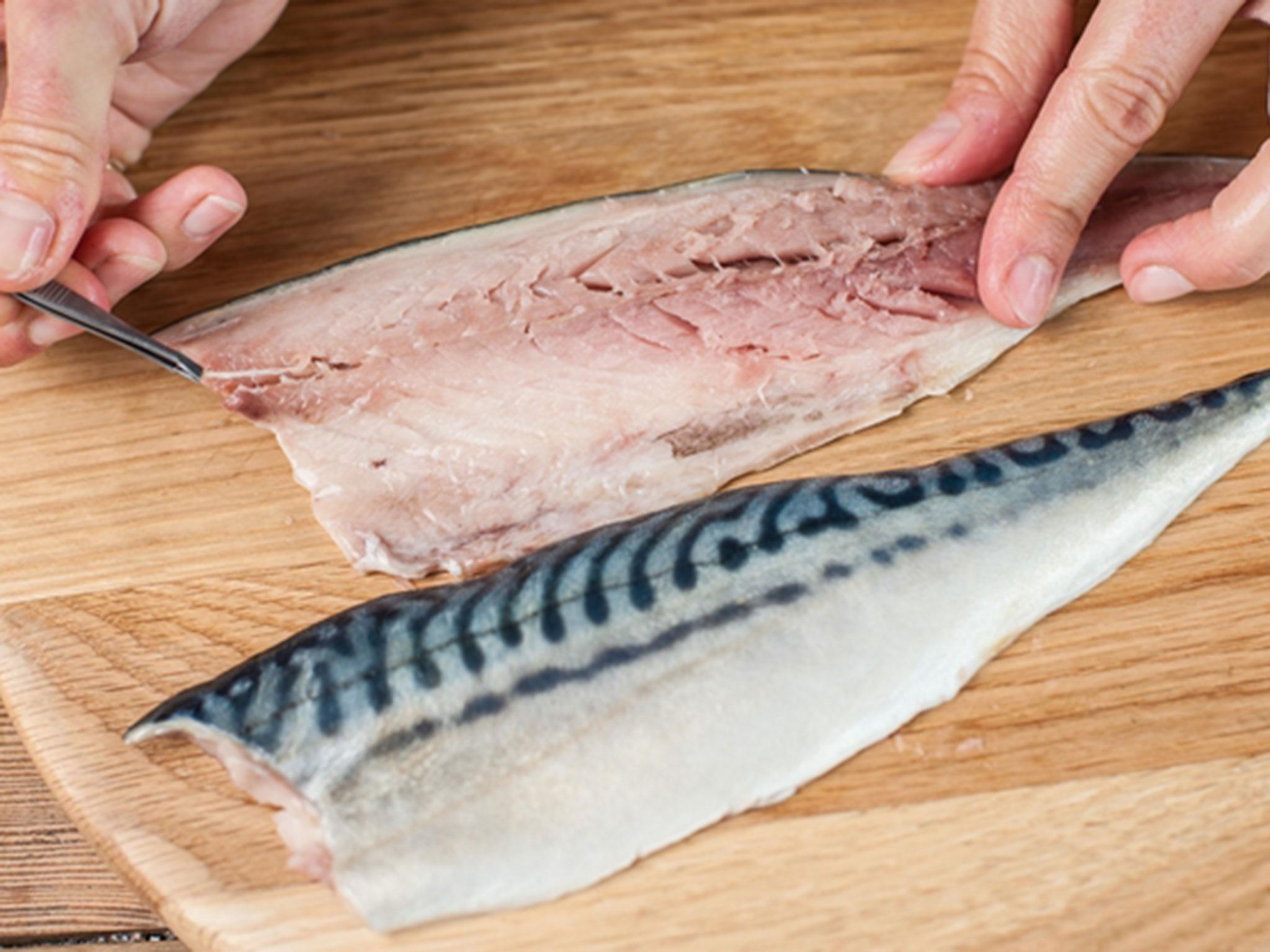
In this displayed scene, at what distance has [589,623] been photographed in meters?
1.85

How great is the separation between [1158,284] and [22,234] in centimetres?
210

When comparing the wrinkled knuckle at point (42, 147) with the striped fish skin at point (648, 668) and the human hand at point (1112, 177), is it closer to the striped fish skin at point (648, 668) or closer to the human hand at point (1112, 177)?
the striped fish skin at point (648, 668)

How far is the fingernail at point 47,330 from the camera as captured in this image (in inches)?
88.3

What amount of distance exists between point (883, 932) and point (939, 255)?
1.34 metres

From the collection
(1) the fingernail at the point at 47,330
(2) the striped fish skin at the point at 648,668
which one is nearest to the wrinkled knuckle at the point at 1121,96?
(2) the striped fish skin at the point at 648,668

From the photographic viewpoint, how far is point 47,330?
7.41 feet

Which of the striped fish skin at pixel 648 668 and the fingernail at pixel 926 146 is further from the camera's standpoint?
the fingernail at pixel 926 146

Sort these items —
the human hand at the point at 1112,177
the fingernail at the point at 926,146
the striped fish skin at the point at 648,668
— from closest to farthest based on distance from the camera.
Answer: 1. the striped fish skin at the point at 648,668
2. the human hand at the point at 1112,177
3. the fingernail at the point at 926,146

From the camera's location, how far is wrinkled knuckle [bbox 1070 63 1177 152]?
2238 millimetres

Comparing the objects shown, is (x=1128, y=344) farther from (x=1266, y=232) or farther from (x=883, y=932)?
(x=883, y=932)

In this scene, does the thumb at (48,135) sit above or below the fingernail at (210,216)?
above

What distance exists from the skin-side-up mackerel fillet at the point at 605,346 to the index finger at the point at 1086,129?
0.11m

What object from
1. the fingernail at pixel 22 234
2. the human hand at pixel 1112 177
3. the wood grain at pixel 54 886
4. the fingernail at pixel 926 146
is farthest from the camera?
the fingernail at pixel 926 146

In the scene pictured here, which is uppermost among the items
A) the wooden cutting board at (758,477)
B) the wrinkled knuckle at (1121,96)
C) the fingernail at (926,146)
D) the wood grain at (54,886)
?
the wrinkled knuckle at (1121,96)
